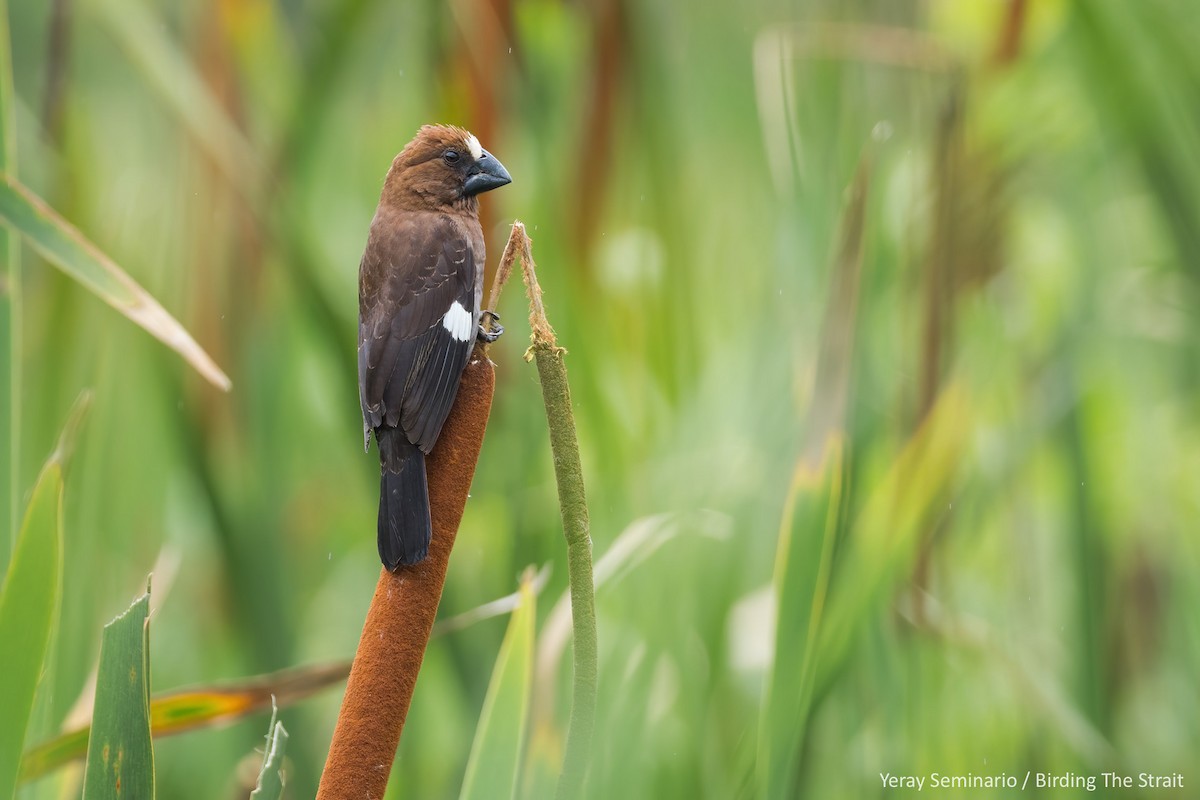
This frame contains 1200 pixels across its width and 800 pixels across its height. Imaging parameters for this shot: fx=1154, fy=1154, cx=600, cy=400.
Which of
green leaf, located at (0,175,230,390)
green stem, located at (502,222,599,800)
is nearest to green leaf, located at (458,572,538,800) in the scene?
green stem, located at (502,222,599,800)

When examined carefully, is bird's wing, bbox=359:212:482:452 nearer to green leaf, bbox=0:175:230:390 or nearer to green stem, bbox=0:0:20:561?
green leaf, bbox=0:175:230:390

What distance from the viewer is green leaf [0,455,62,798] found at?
1.97ft

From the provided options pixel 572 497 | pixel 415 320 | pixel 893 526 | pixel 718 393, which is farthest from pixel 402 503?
pixel 718 393

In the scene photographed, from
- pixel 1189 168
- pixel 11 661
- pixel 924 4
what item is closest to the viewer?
pixel 11 661

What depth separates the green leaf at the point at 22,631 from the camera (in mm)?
600

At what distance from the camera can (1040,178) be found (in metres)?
1.82

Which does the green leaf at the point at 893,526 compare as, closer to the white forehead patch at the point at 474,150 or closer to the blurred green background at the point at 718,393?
the blurred green background at the point at 718,393

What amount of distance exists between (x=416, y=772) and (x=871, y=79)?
991 mm

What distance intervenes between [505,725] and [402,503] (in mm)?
159

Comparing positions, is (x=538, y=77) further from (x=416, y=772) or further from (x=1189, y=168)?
(x=416, y=772)

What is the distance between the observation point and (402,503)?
52 cm

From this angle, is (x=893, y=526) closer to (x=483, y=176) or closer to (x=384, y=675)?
(x=483, y=176)

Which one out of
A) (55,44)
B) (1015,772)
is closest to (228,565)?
(55,44)

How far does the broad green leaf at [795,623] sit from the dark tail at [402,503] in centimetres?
27
